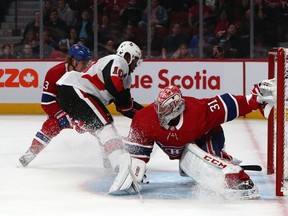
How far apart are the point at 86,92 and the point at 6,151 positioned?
140cm

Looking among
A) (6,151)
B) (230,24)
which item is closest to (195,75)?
(230,24)

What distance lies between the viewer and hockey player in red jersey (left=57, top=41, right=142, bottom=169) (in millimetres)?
5301

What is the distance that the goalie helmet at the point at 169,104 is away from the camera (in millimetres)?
4625

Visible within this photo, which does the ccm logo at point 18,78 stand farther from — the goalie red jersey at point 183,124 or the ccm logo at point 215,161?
the ccm logo at point 215,161

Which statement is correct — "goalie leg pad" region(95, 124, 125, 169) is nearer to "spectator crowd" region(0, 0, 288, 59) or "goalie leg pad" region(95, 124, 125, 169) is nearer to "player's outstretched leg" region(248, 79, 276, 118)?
"player's outstretched leg" region(248, 79, 276, 118)

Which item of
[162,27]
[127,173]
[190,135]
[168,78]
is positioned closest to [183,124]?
[190,135]

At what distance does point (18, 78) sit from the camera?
9602mm

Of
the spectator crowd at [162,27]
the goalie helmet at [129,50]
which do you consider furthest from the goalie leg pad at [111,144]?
the spectator crowd at [162,27]

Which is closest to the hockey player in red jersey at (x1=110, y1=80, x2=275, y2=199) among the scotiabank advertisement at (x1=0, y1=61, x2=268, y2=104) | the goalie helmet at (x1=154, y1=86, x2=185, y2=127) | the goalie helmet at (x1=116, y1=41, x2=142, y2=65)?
the goalie helmet at (x1=154, y1=86, x2=185, y2=127)

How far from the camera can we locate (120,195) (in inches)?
183

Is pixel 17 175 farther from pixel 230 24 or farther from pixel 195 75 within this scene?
pixel 230 24

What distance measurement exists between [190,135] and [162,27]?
18.2ft

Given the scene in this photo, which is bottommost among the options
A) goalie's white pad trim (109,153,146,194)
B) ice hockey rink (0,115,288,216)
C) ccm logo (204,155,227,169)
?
ice hockey rink (0,115,288,216)

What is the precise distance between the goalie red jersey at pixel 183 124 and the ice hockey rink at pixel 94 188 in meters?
0.26
